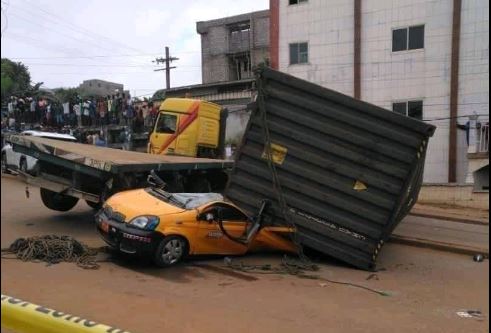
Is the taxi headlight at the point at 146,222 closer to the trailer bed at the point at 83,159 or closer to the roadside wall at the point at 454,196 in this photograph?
the trailer bed at the point at 83,159

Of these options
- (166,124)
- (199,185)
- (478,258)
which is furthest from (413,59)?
(199,185)

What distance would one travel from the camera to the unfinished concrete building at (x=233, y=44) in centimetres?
3834

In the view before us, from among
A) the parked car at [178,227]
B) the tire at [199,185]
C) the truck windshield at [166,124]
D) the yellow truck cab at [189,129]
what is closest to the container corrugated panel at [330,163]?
the parked car at [178,227]

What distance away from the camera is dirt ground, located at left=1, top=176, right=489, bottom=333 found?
5.89 metres

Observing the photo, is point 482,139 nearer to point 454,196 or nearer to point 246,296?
point 454,196

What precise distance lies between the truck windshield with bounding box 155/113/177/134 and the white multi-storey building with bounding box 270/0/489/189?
899 cm

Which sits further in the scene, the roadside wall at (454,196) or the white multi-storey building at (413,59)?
the white multi-storey building at (413,59)

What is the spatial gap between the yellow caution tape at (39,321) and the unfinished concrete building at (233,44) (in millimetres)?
35636

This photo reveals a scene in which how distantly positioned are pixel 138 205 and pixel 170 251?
87 centimetres

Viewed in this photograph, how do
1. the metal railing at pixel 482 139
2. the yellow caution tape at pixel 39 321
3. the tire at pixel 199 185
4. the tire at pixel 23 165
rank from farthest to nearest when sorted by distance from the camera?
the metal railing at pixel 482 139, the tire at pixel 199 185, the tire at pixel 23 165, the yellow caution tape at pixel 39 321

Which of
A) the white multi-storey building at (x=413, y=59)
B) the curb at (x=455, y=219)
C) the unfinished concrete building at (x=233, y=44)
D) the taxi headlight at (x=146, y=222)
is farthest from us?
the unfinished concrete building at (x=233, y=44)

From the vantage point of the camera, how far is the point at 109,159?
984 cm

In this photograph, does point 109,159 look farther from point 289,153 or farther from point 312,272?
point 312,272

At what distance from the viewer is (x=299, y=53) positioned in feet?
77.2
